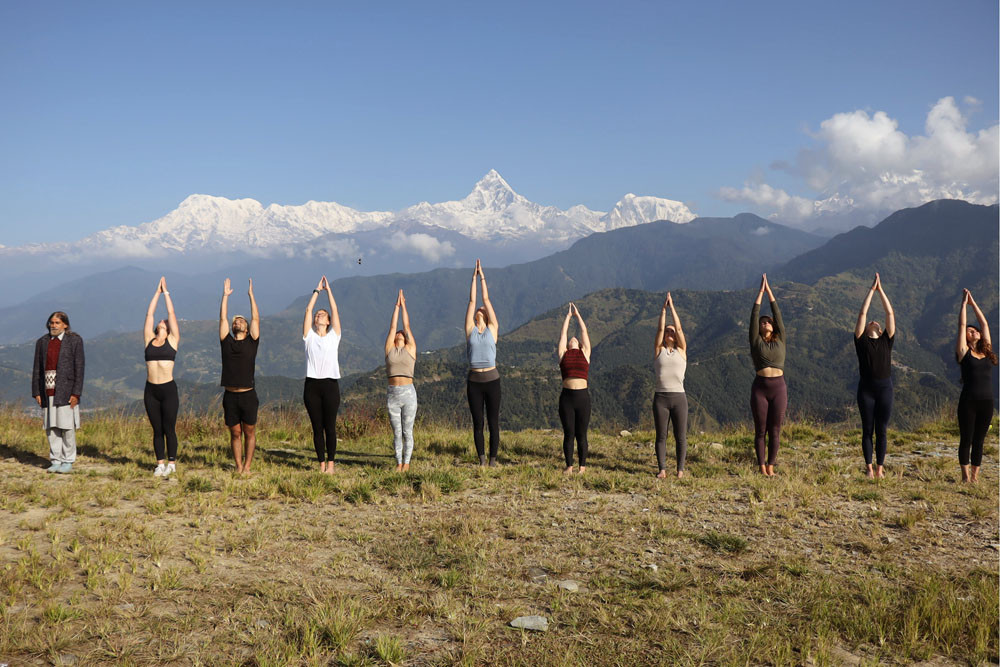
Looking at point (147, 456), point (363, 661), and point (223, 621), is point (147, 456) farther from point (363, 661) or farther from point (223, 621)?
point (363, 661)

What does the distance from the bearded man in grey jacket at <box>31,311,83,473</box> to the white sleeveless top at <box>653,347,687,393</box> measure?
9312 mm

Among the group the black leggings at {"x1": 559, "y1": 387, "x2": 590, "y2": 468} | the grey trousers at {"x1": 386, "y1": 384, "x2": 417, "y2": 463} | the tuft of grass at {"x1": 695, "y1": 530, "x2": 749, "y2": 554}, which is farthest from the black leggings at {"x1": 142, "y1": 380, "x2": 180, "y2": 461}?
the tuft of grass at {"x1": 695, "y1": 530, "x2": 749, "y2": 554}

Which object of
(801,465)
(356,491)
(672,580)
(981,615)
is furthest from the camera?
(801,465)

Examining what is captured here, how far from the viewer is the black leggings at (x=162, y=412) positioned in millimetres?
9797

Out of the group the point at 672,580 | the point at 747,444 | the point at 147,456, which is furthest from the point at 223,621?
the point at 747,444

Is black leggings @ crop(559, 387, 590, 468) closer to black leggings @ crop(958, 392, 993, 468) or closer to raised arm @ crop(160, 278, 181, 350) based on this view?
black leggings @ crop(958, 392, 993, 468)

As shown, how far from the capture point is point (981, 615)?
15.7 ft

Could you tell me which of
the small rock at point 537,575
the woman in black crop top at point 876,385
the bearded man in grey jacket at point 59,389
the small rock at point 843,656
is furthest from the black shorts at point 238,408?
the woman in black crop top at point 876,385

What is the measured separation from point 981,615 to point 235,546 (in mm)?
6854

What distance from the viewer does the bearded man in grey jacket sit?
9.85 m

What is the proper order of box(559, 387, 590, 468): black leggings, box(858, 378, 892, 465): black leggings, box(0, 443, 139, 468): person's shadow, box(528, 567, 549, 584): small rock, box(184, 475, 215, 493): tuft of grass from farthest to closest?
box(0, 443, 139, 468): person's shadow, box(559, 387, 590, 468): black leggings, box(858, 378, 892, 465): black leggings, box(184, 475, 215, 493): tuft of grass, box(528, 567, 549, 584): small rock

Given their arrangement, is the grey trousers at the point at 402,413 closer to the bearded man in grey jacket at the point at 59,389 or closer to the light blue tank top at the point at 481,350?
the light blue tank top at the point at 481,350

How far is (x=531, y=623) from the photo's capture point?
193 inches

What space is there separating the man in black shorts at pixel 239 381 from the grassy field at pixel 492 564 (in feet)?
1.85
